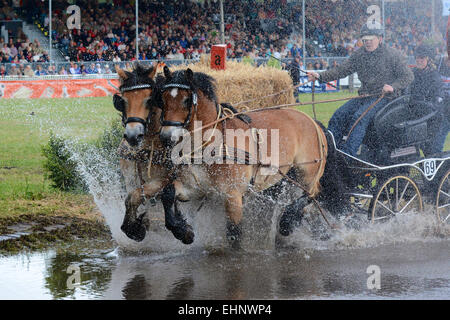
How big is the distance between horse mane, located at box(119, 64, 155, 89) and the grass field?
10.3ft

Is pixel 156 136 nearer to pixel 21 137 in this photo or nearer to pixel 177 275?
pixel 177 275

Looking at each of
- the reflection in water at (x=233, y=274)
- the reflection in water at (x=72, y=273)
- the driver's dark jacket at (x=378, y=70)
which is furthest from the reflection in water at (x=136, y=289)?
the driver's dark jacket at (x=378, y=70)

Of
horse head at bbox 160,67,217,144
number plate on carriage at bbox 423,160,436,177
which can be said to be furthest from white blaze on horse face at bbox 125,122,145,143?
number plate on carriage at bbox 423,160,436,177

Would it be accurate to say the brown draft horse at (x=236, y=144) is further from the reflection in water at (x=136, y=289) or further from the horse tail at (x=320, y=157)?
the reflection in water at (x=136, y=289)

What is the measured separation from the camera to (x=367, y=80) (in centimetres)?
784

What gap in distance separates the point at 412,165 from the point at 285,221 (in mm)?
1719

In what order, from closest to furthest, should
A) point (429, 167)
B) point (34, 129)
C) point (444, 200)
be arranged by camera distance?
point (429, 167) < point (444, 200) < point (34, 129)

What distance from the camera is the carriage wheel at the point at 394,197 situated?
741cm

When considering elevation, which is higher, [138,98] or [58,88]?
[138,98]

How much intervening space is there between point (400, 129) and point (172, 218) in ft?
9.80

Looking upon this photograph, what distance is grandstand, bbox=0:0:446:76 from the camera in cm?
2156

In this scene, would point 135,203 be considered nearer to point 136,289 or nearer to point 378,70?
point 136,289

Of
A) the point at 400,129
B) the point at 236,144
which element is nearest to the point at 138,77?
the point at 236,144

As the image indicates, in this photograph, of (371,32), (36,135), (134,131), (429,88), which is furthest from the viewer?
(36,135)
